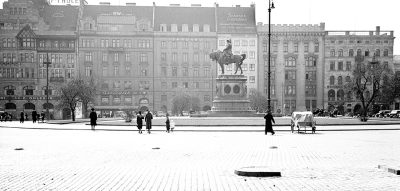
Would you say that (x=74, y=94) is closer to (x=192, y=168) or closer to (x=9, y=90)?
(x=9, y=90)

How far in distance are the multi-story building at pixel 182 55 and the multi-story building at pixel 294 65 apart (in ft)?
36.2

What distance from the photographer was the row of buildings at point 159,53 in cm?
10800

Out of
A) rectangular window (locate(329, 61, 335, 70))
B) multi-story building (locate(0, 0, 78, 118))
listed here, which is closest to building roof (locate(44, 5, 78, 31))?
multi-story building (locate(0, 0, 78, 118))

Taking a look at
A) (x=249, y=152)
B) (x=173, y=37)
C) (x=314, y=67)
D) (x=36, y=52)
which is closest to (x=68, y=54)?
(x=36, y=52)

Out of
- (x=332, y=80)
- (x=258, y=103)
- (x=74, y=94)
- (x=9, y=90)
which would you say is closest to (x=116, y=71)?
(x=9, y=90)

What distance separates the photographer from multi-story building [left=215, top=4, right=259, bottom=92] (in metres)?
114

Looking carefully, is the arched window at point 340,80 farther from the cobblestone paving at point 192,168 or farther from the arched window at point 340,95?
the cobblestone paving at point 192,168

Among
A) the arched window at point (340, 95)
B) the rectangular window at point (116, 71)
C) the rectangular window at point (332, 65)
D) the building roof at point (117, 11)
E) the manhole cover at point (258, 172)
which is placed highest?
the building roof at point (117, 11)

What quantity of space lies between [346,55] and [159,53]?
1532 inches

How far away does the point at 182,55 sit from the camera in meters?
115

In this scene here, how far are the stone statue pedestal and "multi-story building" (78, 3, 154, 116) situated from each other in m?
53.3

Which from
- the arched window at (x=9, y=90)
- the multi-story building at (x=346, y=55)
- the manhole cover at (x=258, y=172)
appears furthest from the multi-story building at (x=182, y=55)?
the manhole cover at (x=258, y=172)

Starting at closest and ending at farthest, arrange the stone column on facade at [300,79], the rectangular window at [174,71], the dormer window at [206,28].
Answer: the dormer window at [206,28] < the rectangular window at [174,71] < the stone column on facade at [300,79]

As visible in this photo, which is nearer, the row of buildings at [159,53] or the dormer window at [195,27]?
the row of buildings at [159,53]
